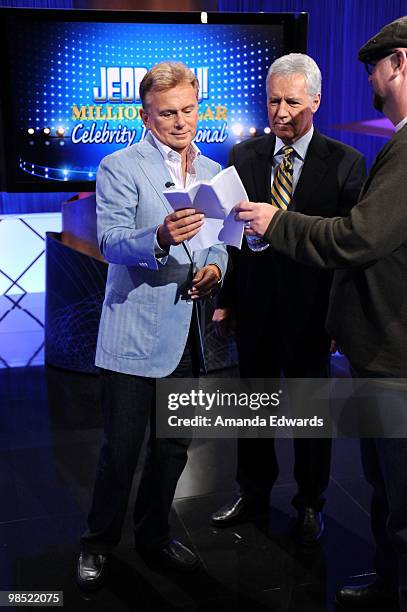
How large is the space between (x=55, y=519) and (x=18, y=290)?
3.36m

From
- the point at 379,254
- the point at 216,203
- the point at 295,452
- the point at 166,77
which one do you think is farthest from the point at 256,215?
the point at 295,452

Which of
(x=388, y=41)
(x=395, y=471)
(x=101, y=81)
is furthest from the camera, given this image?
(x=101, y=81)

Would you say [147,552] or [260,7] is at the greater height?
[260,7]

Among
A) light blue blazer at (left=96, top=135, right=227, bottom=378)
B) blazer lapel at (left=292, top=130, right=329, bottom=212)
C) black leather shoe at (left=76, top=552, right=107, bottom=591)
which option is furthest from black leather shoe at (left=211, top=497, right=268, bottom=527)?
blazer lapel at (left=292, top=130, right=329, bottom=212)

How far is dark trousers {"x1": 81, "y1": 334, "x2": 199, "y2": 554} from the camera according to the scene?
2107 mm

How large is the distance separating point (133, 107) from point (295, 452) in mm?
2481

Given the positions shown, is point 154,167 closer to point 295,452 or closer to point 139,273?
point 139,273

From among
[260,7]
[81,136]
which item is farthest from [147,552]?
[260,7]

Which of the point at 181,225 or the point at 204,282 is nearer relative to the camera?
the point at 181,225

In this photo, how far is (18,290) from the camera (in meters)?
5.75

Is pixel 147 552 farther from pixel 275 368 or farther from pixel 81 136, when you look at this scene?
pixel 81 136

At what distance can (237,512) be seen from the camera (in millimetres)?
2633

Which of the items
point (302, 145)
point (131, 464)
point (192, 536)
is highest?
point (302, 145)

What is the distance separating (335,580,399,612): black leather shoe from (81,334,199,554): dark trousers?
0.58 meters
